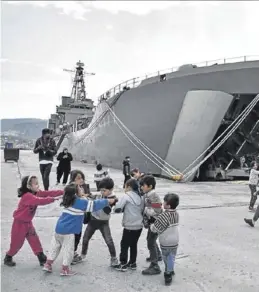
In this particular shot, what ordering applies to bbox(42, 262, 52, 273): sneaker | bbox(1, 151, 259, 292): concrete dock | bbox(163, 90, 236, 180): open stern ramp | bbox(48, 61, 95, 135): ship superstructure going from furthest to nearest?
bbox(48, 61, 95, 135): ship superstructure → bbox(163, 90, 236, 180): open stern ramp → bbox(42, 262, 52, 273): sneaker → bbox(1, 151, 259, 292): concrete dock

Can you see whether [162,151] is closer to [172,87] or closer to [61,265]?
[172,87]

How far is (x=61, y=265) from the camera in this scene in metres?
3.81

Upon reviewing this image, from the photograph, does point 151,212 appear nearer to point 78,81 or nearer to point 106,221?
point 106,221

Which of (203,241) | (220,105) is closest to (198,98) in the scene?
(220,105)

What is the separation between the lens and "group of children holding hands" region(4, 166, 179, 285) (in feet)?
11.6

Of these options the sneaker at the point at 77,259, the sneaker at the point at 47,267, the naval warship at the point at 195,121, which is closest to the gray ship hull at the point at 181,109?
the naval warship at the point at 195,121

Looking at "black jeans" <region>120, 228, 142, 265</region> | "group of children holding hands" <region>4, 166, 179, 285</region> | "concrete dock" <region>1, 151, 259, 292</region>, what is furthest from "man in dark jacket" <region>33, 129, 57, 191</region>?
"black jeans" <region>120, 228, 142, 265</region>

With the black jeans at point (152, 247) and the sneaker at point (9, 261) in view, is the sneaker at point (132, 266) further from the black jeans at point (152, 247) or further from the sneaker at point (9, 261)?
the sneaker at point (9, 261)

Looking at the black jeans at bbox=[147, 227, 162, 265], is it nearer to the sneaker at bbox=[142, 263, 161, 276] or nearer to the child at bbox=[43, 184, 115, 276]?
the sneaker at bbox=[142, 263, 161, 276]

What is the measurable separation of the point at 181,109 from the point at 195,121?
30.1 inches

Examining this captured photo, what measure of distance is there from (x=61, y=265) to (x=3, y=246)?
990 millimetres

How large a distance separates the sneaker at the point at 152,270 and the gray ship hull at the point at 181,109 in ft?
30.9

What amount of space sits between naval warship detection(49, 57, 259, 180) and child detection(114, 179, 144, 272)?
8.94m

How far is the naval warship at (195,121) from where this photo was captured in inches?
509
